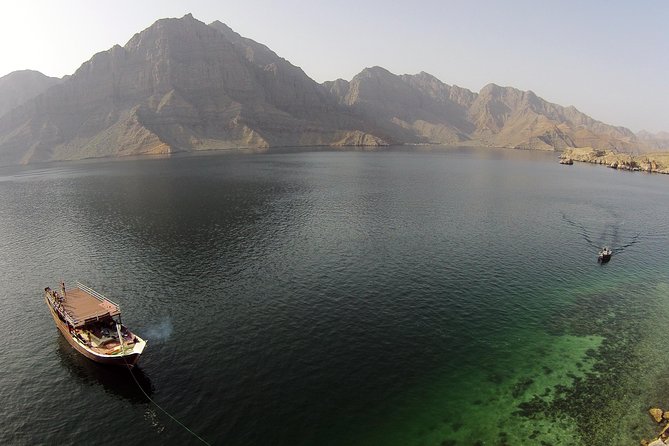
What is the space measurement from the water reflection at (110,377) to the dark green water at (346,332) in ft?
0.86

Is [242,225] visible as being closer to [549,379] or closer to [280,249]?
[280,249]

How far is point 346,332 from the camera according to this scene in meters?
64.2

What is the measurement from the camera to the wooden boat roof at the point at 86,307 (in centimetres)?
6009

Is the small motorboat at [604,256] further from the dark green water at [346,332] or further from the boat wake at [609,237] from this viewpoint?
the boat wake at [609,237]

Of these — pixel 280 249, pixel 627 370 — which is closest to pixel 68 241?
pixel 280 249

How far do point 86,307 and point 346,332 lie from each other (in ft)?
142

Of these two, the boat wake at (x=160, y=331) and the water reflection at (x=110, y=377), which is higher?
the boat wake at (x=160, y=331)

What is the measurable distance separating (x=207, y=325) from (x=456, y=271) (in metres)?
54.9

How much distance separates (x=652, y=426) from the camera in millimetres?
45438

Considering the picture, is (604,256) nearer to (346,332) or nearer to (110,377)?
(346,332)

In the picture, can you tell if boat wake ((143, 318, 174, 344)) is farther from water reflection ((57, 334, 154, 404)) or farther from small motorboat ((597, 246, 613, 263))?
small motorboat ((597, 246, 613, 263))

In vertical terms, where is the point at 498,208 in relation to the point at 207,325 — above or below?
above

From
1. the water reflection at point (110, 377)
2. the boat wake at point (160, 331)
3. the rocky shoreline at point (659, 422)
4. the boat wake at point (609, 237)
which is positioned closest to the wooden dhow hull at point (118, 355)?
the water reflection at point (110, 377)

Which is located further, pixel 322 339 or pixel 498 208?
pixel 498 208
